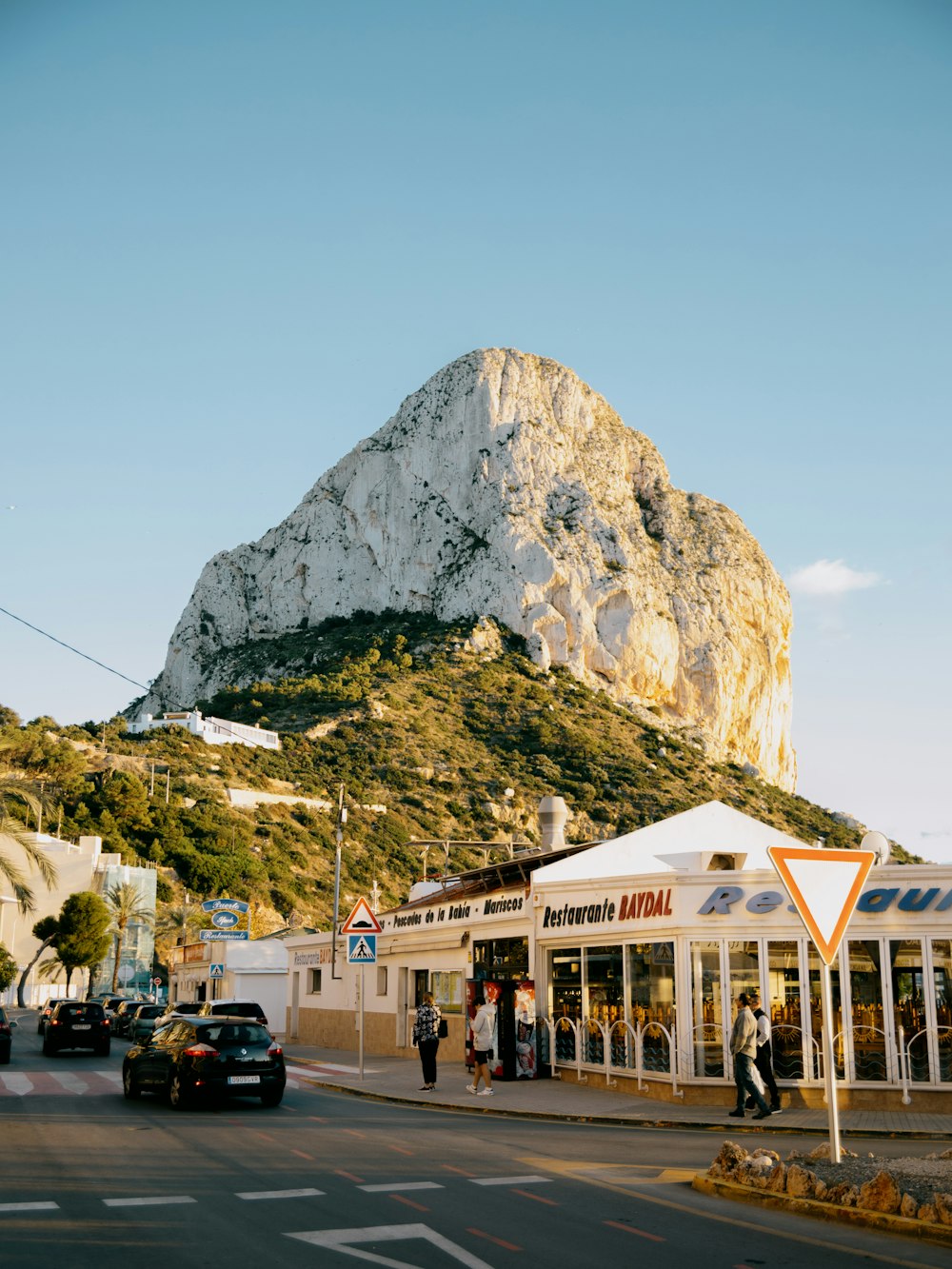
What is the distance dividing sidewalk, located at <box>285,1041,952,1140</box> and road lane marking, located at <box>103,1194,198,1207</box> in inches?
317

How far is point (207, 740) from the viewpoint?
103 meters

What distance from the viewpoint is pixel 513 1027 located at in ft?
75.2

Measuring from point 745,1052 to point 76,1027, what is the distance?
69.1 ft

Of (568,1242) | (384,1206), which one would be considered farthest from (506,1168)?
(568,1242)

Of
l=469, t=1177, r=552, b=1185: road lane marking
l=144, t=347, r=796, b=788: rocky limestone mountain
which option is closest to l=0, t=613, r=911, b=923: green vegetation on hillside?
l=144, t=347, r=796, b=788: rocky limestone mountain

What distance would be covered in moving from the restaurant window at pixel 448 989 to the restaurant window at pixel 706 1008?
33.3ft

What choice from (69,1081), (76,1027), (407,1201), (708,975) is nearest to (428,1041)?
(708,975)

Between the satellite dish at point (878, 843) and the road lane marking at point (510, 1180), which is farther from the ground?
the satellite dish at point (878, 843)

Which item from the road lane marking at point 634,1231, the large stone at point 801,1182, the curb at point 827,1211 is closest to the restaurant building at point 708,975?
the curb at point 827,1211

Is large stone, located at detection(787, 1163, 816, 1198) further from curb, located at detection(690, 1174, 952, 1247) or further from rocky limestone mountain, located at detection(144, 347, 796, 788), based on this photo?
rocky limestone mountain, located at detection(144, 347, 796, 788)

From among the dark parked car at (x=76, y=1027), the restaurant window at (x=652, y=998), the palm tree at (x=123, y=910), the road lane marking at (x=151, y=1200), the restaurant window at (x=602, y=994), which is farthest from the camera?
the palm tree at (x=123, y=910)

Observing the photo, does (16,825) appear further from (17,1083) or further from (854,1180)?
(854,1180)

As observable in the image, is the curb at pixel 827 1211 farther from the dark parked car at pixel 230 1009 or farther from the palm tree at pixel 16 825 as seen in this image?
the palm tree at pixel 16 825

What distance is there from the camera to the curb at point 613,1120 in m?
15.4
